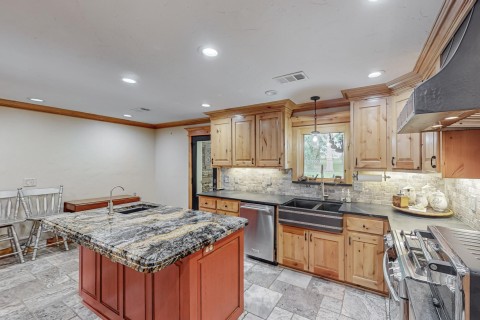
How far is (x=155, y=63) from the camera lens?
83.6 inches

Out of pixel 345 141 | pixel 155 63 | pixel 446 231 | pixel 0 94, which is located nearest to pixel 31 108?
pixel 0 94

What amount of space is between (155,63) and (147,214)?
155 cm

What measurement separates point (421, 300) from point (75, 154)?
534cm

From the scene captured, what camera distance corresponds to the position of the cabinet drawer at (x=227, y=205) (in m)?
3.54

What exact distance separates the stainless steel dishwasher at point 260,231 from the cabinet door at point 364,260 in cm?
99

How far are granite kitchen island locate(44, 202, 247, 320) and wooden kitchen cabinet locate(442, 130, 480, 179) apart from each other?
5.65ft

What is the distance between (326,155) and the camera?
3.55 meters

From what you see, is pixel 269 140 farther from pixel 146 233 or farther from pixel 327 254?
pixel 146 233

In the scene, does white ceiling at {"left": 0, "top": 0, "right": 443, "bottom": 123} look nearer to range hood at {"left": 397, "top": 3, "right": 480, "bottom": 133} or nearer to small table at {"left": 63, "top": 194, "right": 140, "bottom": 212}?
range hood at {"left": 397, "top": 3, "right": 480, "bottom": 133}

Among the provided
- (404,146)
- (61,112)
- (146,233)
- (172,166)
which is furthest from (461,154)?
(61,112)

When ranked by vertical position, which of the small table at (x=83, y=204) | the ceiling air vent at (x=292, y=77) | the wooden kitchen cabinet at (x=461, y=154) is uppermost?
the ceiling air vent at (x=292, y=77)

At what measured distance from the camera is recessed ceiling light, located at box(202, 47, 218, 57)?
1.86 metres

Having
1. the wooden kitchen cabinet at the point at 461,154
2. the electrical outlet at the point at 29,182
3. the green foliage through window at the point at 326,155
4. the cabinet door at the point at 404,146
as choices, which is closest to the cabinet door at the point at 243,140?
the green foliage through window at the point at 326,155

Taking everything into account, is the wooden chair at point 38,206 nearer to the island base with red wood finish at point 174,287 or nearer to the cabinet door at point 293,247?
the island base with red wood finish at point 174,287
